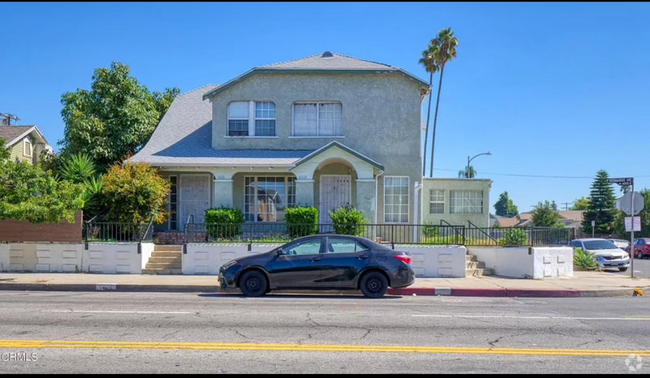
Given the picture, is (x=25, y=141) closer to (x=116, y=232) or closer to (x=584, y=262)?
(x=116, y=232)

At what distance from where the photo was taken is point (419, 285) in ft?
50.4

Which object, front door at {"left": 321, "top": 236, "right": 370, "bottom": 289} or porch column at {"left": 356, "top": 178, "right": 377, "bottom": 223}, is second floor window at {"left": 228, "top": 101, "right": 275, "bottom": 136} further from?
front door at {"left": 321, "top": 236, "right": 370, "bottom": 289}

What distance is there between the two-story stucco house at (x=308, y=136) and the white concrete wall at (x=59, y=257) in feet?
16.5

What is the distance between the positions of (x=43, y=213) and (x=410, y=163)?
13.1 m

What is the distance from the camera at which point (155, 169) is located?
68.6 feet

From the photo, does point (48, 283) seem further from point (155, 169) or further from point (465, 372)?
point (465, 372)

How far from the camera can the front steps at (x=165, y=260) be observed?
18016 millimetres

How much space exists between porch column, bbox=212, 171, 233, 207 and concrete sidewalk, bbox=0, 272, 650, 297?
186 inches

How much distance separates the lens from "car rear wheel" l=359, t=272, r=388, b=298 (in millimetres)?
13344

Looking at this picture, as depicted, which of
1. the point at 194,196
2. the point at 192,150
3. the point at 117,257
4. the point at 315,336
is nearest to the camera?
the point at 315,336

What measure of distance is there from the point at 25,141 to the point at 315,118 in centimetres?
2208

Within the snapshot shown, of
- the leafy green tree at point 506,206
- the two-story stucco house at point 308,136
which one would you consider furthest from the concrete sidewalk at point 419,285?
the leafy green tree at point 506,206

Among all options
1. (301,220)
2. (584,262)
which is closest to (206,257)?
(301,220)

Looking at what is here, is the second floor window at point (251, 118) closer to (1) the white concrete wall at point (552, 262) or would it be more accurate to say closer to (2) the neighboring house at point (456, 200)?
(2) the neighboring house at point (456, 200)
